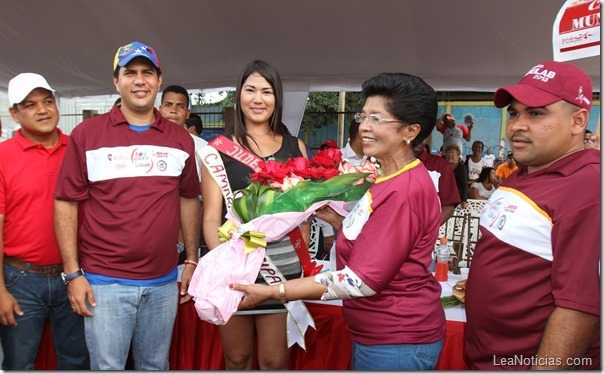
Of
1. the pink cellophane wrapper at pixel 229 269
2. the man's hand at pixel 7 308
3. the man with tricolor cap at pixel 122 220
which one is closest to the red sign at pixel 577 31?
the pink cellophane wrapper at pixel 229 269

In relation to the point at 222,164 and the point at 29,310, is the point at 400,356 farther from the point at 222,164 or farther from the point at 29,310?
the point at 29,310

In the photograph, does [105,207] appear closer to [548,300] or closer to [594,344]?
[548,300]

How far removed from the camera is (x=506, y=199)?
151cm

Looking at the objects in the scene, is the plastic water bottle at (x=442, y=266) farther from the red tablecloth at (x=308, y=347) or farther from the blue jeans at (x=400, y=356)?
the blue jeans at (x=400, y=356)

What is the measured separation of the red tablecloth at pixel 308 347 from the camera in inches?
86.1

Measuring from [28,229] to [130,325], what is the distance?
654 mm

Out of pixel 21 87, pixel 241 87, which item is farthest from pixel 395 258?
pixel 21 87

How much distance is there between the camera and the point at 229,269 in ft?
→ 5.75

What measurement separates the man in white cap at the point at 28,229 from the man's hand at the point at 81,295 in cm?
26

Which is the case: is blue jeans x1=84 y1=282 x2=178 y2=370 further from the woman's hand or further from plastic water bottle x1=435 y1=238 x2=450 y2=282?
plastic water bottle x1=435 y1=238 x2=450 y2=282

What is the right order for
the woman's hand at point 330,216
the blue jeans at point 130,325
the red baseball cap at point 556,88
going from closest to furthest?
the red baseball cap at point 556,88 → the woman's hand at point 330,216 → the blue jeans at point 130,325

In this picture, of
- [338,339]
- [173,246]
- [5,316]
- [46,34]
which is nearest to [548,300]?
[338,339]

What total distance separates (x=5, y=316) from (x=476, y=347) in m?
1.96

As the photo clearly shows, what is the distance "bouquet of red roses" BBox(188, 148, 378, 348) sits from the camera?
1.73 meters
